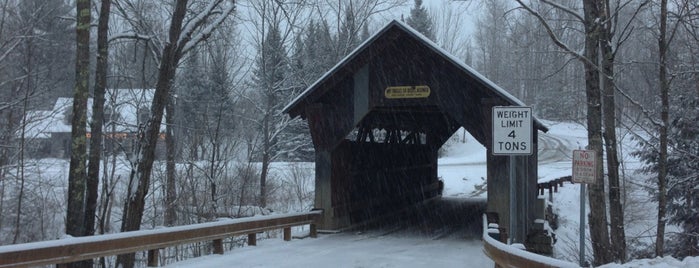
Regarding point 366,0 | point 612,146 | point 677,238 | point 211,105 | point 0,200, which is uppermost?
point 366,0

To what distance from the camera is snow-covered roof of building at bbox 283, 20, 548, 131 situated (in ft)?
39.5

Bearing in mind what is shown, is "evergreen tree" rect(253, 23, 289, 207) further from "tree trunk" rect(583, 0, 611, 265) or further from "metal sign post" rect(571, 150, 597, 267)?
"metal sign post" rect(571, 150, 597, 267)

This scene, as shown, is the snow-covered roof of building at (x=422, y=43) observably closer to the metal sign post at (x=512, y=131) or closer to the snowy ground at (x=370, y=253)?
the snowy ground at (x=370, y=253)

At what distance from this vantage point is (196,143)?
1855cm

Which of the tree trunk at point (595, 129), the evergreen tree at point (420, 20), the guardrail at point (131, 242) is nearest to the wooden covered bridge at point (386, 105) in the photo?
the tree trunk at point (595, 129)

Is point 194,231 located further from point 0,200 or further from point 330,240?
point 0,200

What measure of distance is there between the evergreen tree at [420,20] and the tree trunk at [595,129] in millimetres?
40355

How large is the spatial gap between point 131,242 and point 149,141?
3.63 metres

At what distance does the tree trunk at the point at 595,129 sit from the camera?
428 inches

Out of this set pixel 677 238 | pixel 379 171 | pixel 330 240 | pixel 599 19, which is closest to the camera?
pixel 599 19

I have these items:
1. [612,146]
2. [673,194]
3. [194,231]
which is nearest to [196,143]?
[194,231]

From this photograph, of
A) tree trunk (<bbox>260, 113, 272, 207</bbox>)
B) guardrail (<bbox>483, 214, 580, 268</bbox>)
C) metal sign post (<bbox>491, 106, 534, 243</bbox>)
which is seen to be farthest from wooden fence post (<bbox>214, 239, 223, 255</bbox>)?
tree trunk (<bbox>260, 113, 272, 207</bbox>)

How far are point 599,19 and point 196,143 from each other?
12178mm

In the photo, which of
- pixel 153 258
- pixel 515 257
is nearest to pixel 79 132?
pixel 153 258
